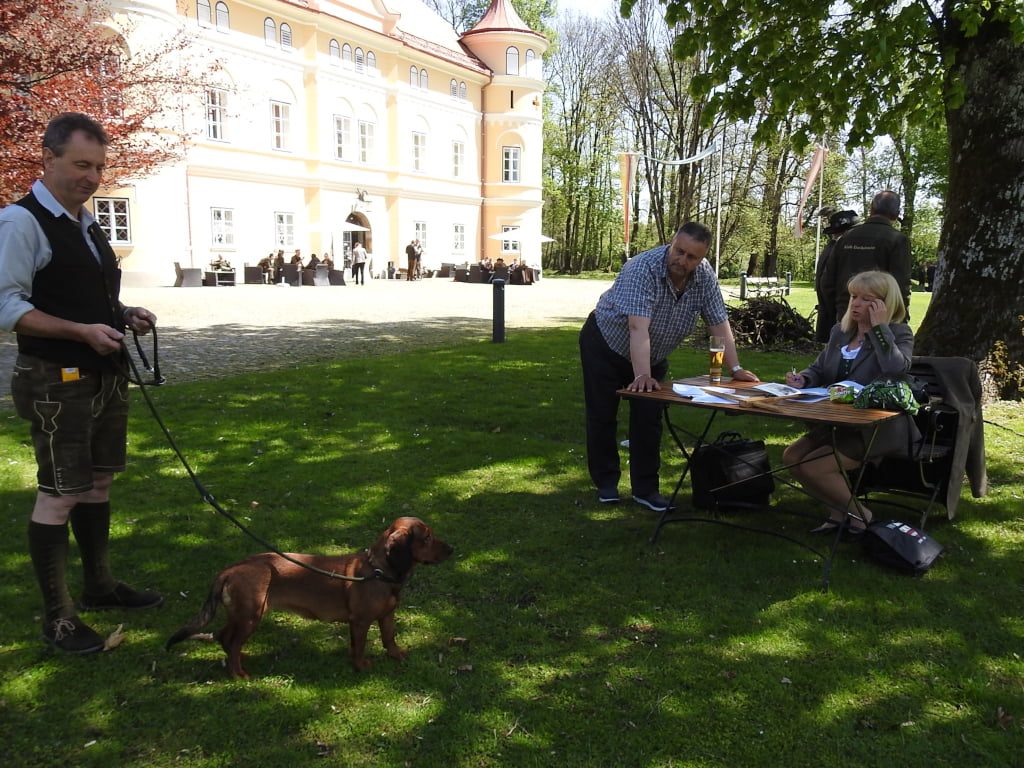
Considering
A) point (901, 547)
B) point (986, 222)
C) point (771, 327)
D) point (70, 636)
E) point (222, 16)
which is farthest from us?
point (222, 16)

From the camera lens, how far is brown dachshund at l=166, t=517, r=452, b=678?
3.06 m

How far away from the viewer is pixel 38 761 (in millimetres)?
2652

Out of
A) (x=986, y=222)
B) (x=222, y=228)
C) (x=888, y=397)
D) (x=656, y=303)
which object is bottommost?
(x=888, y=397)

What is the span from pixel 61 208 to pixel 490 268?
3236 cm

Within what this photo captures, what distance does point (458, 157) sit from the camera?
4025 centimetres

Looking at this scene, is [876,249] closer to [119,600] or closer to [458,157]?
[119,600]

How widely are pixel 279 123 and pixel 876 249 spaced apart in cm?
2911

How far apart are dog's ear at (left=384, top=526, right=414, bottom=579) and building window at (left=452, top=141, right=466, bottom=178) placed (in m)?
38.7

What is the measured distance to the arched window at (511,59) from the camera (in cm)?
4066

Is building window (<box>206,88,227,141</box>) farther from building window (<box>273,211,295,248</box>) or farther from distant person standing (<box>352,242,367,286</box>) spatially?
distant person standing (<box>352,242,367,286</box>)

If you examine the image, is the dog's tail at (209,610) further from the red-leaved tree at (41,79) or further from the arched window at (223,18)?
the arched window at (223,18)

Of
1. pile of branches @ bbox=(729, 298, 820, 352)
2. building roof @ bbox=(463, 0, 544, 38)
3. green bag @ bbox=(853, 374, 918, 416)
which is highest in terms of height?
building roof @ bbox=(463, 0, 544, 38)

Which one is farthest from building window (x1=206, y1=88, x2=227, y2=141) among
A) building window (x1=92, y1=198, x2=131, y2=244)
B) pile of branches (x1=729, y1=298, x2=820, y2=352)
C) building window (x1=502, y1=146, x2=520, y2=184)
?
pile of branches (x1=729, y1=298, x2=820, y2=352)

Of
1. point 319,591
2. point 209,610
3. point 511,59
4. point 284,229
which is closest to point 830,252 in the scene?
point 319,591
